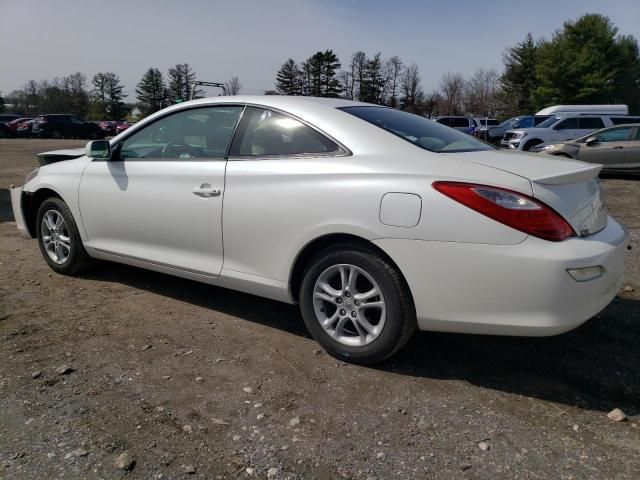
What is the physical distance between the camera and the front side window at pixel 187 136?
12.0 ft

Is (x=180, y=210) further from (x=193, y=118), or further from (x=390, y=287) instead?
(x=390, y=287)

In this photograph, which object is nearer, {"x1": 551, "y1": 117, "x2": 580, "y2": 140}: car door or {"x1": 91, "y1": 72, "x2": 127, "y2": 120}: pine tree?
{"x1": 551, "y1": 117, "x2": 580, "y2": 140}: car door

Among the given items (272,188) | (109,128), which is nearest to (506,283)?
(272,188)

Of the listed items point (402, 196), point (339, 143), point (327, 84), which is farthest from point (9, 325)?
point (327, 84)

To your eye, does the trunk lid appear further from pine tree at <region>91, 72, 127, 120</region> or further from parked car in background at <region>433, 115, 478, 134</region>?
pine tree at <region>91, 72, 127, 120</region>

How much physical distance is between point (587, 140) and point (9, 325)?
44.6 feet

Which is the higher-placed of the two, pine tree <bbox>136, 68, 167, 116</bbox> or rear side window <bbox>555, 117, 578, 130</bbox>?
pine tree <bbox>136, 68, 167, 116</bbox>

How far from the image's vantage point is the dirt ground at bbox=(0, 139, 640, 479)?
2.25 meters

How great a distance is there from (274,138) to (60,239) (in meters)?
2.42

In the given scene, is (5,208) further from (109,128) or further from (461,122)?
(109,128)

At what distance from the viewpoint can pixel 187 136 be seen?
390 centimetres

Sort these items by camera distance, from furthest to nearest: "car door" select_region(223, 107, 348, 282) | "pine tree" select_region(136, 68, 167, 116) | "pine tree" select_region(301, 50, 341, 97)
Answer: "pine tree" select_region(136, 68, 167, 116), "pine tree" select_region(301, 50, 341, 97), "car door" select_region(223, 107, 348, 282)

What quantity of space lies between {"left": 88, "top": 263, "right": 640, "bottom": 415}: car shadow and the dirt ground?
0.01 metres

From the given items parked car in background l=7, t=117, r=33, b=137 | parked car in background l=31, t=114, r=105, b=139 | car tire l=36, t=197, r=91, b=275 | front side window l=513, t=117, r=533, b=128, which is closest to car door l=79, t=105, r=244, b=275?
car tire l=36, t=197, r=91, b=275
